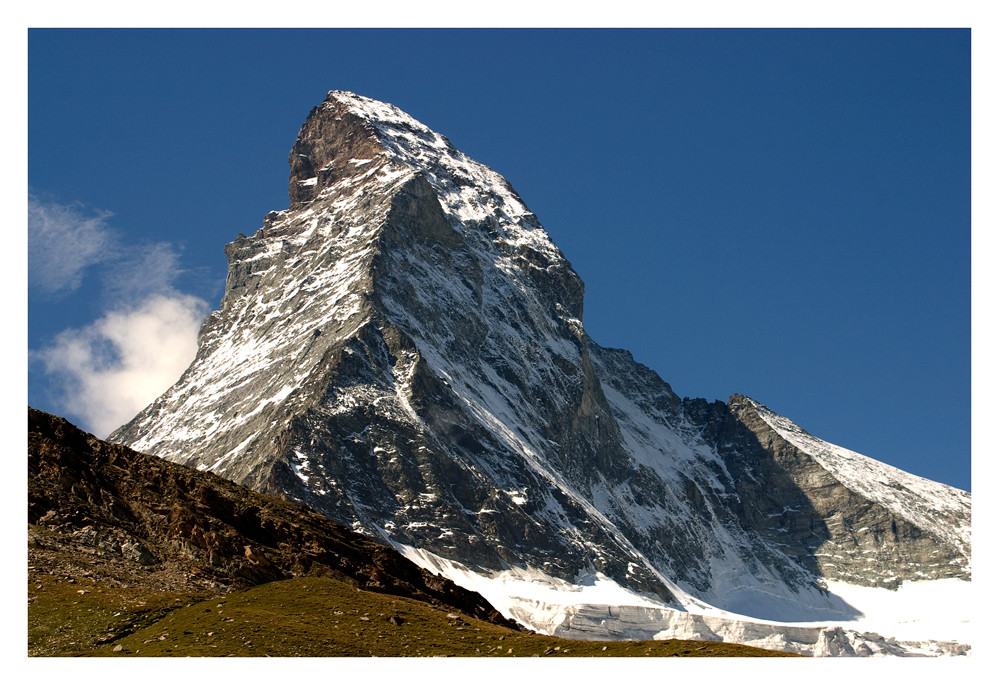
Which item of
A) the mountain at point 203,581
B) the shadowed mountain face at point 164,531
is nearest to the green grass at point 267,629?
the mountain at point 203,581

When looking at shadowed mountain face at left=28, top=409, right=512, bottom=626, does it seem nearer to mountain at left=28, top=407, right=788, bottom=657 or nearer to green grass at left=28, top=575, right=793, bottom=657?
mountain at left=28, top=407, right=788, bottom=657

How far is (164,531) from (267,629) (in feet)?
56.5

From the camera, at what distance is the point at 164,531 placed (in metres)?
86.2

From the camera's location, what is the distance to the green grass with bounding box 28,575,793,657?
224 ft

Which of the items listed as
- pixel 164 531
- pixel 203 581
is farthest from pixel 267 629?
pixel 164 531

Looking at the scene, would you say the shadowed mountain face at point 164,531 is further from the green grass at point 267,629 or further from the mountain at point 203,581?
the green grass at point 267,629

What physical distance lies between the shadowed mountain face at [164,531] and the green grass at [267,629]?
3.58 m

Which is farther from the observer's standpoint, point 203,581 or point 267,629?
point 203,581

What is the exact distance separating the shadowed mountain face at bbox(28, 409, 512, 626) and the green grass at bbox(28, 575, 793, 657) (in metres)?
3.58

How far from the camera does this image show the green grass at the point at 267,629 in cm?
6825

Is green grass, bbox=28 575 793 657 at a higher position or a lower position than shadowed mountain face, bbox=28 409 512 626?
lower

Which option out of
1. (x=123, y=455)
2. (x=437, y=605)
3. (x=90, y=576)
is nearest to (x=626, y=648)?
(x=437, y=605)

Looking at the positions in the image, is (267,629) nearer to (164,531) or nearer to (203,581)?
(203,581)

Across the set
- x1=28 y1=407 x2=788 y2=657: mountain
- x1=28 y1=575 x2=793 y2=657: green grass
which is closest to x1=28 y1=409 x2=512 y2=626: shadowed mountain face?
x1=28 y1=407 x2=788 y2=657: mountain
